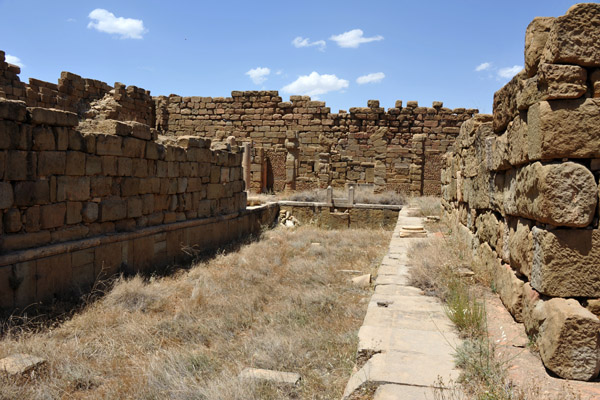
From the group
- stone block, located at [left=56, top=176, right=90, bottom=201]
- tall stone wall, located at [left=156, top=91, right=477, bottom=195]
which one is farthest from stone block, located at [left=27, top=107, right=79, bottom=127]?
tall stone wall, located at [left=156, top=91, right=477, bottom=195]

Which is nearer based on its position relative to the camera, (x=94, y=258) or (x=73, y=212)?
(x=73, y=212)

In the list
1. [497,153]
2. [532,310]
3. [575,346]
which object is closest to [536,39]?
[497,153]

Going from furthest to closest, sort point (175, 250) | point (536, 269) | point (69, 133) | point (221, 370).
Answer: point (175, 250)
point (69, 133)
point (221, 370)
point (536, 269)

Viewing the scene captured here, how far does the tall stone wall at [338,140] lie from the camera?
1938 centimetres

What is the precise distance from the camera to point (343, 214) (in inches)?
577

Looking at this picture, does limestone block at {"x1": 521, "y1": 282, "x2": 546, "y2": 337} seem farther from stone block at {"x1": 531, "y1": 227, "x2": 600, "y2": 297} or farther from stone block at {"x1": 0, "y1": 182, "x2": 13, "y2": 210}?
stone block at {"x1": 0, "y1": 182, "x2": 13, "y2": 210}

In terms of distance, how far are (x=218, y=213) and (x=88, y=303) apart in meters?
4.72

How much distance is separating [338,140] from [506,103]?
1593 centimetres

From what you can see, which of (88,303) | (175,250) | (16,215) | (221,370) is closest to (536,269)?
(221,370)

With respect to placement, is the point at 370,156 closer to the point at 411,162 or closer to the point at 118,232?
the point at 411,162

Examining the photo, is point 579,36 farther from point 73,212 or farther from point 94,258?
point 94,258

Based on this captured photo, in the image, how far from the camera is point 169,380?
3.44m

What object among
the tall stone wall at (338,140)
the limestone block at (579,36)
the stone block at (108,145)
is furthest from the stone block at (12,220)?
the tall stone wall at (338,140)

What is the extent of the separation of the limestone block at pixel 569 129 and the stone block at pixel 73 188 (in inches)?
205
